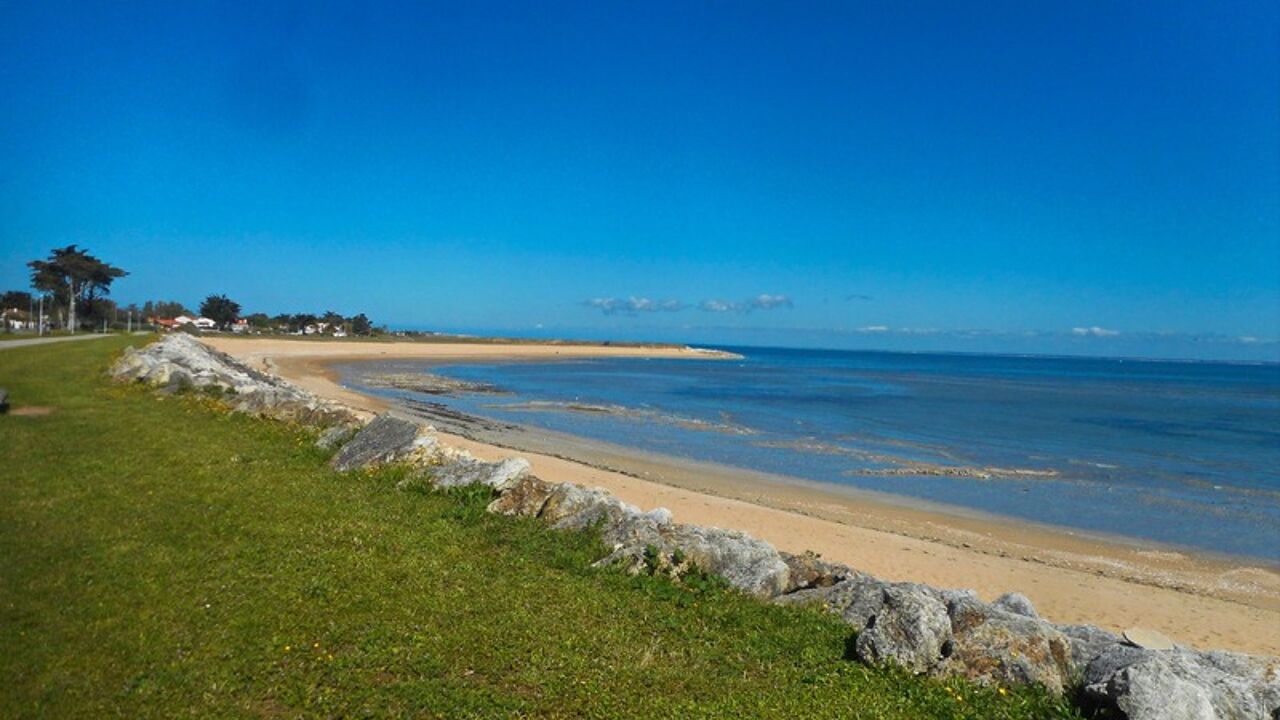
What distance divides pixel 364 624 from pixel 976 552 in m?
12.5

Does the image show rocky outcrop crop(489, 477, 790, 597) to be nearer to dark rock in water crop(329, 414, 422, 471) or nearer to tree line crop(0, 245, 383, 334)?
dark rock in water crop(329, 414, 422, 471)

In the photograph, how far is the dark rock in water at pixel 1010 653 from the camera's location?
623 cm

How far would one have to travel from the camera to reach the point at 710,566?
28.7 ft

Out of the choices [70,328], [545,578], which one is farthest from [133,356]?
[70,328]

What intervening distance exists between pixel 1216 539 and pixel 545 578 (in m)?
17.0

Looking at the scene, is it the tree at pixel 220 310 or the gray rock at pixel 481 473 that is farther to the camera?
the tree at pixel 220 310

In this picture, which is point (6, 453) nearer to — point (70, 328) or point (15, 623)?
point (15, 623)

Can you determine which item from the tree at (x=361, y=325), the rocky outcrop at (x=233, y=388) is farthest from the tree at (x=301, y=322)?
the rocky outcrop at (x=233, y=388)

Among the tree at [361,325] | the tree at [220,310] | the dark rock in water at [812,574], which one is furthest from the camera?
the tree at [361,325]

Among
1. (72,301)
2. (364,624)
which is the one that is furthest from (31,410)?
(72,301)

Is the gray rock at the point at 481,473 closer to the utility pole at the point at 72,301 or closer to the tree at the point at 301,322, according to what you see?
the utility pole at the point at 72,301

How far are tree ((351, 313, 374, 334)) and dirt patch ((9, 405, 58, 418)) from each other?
14257 cm

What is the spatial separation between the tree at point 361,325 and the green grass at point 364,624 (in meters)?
152

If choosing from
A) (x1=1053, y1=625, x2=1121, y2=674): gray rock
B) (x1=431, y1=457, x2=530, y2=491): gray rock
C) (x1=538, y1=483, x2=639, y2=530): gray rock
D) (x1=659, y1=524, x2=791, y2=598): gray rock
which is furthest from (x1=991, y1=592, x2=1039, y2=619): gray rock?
(x1=431, y1=457, x2=530, y2=491): gray rock
